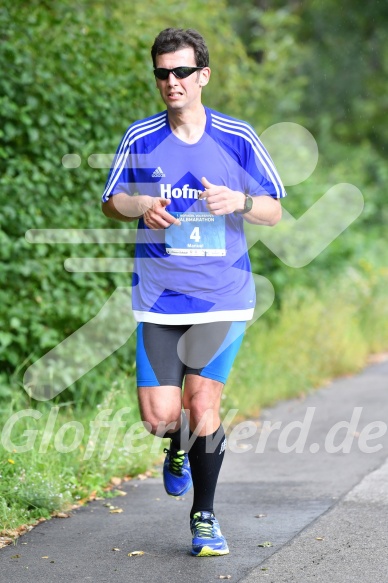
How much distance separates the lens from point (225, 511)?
578cm

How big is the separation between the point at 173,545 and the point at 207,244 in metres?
1.42

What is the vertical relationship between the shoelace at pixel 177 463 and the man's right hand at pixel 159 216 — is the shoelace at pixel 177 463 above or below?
below

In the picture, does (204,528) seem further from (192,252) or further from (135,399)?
(135,399)

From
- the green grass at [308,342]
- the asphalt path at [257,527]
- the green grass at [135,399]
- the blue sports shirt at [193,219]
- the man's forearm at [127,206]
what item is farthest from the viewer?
the green grass at [308,342]

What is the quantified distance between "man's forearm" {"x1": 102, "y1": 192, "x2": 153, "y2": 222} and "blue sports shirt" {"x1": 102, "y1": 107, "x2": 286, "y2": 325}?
0.10 metres

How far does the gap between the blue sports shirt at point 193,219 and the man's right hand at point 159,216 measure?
0.50 feet

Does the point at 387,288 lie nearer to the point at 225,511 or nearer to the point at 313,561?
the point at 225,511

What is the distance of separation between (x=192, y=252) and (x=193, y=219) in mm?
146

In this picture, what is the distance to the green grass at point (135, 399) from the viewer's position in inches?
228

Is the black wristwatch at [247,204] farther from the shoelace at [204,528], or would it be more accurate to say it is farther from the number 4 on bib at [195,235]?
the shoelace at [204,528]

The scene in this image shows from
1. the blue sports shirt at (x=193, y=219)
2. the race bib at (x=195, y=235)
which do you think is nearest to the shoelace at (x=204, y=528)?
the blue sports shirt at (x=193, y=219)

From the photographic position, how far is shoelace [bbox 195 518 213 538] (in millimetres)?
4801

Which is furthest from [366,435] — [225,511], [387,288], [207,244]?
[387,288]

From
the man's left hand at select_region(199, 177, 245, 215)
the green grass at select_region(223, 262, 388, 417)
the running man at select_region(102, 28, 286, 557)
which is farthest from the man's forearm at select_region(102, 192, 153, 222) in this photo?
the green grass at select_region(223, 262, 388, 417)
